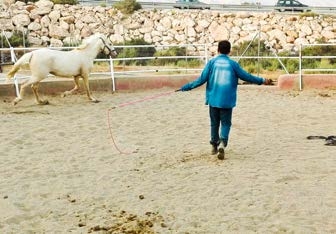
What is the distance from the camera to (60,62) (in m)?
11.7

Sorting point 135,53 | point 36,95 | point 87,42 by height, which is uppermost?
point 87,42

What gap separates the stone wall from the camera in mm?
36781

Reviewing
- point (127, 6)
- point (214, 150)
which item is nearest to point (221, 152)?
point (214, 150)

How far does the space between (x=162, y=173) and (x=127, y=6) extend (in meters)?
34.6

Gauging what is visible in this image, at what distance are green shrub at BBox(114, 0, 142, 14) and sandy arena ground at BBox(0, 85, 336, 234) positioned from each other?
1165 inches

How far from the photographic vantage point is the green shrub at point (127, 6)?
39.9 metres

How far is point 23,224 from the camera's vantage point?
496 centimetres

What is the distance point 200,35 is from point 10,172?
108 feet

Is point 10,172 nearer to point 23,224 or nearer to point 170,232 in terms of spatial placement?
point 23,224

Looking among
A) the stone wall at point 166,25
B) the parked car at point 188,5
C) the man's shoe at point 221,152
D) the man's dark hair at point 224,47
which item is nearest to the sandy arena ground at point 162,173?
the man's shoe at point 221,152

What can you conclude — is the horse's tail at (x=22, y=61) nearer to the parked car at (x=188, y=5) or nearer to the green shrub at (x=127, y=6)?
the green shrub at (x=127, y=6)

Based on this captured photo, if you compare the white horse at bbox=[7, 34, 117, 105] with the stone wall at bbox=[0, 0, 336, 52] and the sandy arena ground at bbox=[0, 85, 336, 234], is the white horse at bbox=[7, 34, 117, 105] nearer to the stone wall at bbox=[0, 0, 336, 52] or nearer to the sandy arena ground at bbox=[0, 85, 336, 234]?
the sandy arena ground at bbox=[0, 85, 336, 234]

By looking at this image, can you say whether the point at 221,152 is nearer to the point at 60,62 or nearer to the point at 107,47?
the point at 60,62

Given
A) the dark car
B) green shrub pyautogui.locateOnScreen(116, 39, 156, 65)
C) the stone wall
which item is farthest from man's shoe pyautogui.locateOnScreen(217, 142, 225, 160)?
the dark car
